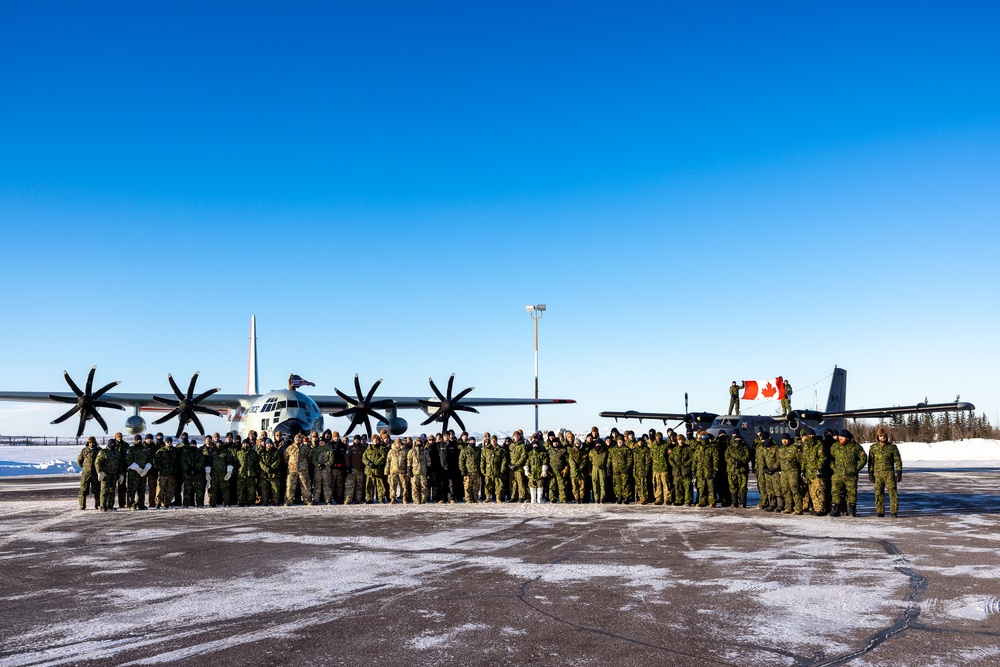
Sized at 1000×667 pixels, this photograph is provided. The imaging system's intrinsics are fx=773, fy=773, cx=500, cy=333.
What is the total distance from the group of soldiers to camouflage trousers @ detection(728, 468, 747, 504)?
0.9 inches

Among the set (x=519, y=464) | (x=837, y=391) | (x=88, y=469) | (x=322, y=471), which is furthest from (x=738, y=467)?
(x=837, y=391)

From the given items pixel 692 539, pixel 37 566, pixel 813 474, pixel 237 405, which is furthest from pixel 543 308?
pixel 37 566

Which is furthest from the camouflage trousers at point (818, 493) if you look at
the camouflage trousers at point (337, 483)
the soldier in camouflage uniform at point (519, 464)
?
the camouflage trousers at point (337, 483)

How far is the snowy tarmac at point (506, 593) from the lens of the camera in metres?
5.20

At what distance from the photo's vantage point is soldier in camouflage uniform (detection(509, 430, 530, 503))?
56.7 ft

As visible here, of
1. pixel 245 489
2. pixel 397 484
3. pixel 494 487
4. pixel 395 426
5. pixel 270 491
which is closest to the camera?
pixel 245 489

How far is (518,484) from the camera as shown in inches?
688

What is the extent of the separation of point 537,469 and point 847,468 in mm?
6376

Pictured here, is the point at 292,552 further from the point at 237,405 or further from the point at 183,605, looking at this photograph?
the point at 237,405

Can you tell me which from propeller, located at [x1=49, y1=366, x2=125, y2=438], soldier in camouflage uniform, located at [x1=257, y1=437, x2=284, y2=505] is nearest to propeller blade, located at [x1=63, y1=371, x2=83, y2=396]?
propeller, located at [x1=49, y1=366, x2=125, y2=438]

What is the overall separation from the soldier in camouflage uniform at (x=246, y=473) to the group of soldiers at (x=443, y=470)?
0.02 m

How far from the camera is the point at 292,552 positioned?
9.68 m

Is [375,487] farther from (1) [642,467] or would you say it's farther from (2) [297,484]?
(1) [642,467]

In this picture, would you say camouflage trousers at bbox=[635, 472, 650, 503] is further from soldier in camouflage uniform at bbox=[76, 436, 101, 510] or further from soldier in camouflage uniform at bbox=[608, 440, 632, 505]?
soldier in camouflage uniform at bbox=[76, 436, 101, 510]
